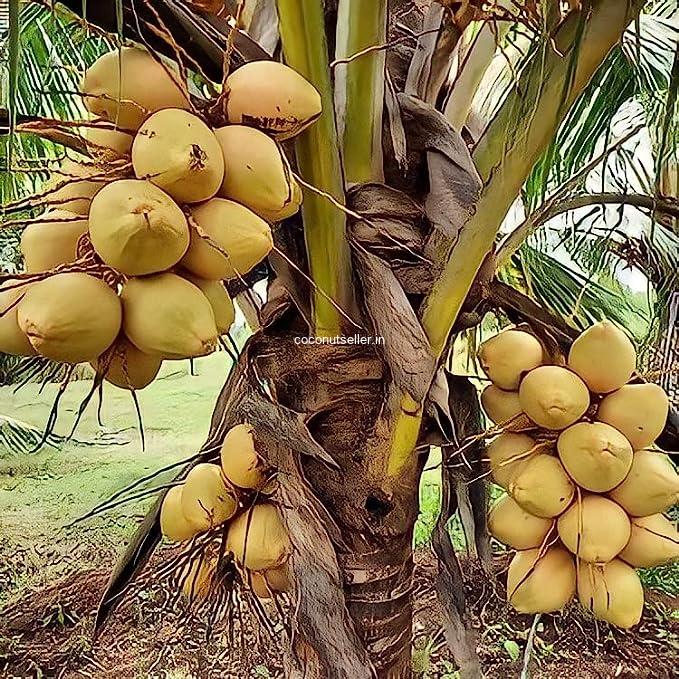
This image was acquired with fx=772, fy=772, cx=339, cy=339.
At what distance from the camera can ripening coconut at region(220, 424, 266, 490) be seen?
870mm

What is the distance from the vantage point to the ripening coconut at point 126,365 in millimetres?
533

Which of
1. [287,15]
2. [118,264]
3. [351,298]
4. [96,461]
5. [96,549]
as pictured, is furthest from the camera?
[96,461]

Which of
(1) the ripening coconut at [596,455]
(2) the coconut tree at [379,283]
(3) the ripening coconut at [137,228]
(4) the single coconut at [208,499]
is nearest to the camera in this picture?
(3) the ripening coconut at [137,228]

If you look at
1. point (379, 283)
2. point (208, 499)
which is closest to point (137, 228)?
point (379, 283)

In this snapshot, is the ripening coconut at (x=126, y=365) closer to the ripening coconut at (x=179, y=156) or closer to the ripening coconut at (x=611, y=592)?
the ripening coconut at (x=179, y=156)

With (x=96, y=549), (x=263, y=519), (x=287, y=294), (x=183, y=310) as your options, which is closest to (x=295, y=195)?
(x=183, y=310)

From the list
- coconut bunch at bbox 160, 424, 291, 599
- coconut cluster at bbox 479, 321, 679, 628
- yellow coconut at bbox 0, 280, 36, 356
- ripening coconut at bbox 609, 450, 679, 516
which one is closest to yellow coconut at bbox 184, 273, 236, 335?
yellow coconut at bbox 0, 280, 36, 356

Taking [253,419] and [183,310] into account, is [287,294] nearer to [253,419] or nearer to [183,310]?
[253,419]

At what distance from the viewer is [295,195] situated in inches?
23.2

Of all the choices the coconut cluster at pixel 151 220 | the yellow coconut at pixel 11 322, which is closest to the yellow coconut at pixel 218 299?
the coconut cluster at pixel 151 220

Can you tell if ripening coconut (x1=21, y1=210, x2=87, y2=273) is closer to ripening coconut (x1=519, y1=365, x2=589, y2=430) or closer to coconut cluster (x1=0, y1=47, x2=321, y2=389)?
coconut cluster (x1=0, y1=47, x2=321, y2=389)

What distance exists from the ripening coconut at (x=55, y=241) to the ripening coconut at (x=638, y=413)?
1.91 ft

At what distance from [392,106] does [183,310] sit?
44cm

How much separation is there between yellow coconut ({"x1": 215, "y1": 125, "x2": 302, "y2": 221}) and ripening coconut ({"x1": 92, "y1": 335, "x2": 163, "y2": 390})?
5.0 inches
